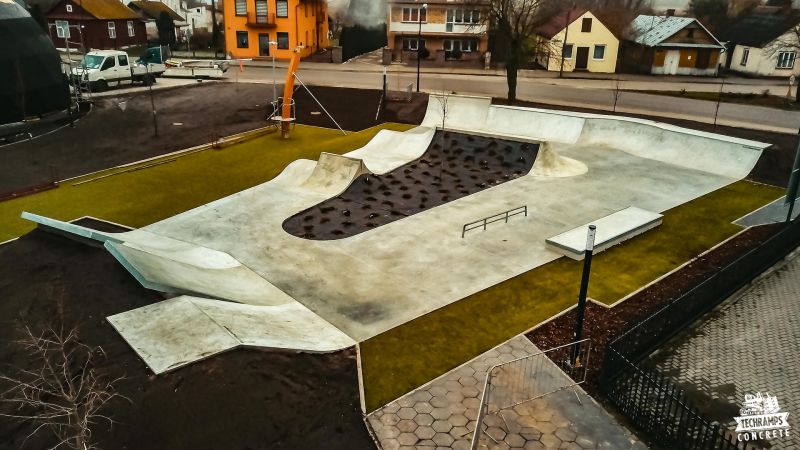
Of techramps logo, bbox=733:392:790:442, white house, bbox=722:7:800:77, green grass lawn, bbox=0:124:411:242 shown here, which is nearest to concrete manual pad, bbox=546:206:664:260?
techramps logo, bbox=733:392:790:442

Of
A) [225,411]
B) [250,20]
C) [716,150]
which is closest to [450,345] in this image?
[225,411]

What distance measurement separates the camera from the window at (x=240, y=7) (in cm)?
5362

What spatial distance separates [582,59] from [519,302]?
43.2 meters

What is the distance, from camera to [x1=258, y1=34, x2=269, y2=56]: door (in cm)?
5500

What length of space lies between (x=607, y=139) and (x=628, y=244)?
12081 mm

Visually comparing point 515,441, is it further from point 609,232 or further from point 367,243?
point 609,232

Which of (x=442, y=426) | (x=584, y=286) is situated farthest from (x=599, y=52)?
(x=442, y=426)

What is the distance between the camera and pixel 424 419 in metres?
9.92

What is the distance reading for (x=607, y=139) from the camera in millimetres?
27812

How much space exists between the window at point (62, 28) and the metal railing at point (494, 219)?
182ft

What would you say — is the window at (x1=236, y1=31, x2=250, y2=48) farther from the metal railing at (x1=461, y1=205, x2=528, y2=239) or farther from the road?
the metal railing at (x1=461, y1=205, x2=528, y2=239)

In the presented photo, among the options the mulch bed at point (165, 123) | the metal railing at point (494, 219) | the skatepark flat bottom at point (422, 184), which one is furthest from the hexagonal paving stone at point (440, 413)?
the mulch bed at point (165, 123)

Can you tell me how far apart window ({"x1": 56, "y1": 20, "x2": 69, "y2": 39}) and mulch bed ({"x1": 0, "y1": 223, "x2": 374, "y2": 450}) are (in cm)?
5454

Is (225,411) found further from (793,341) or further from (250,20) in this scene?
(250,20)
